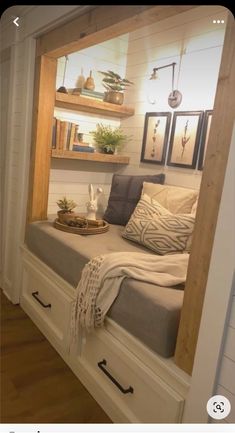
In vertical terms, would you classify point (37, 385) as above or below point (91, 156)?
below

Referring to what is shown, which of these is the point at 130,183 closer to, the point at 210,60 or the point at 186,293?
the point at 210,60

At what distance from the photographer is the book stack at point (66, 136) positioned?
2.01 meters

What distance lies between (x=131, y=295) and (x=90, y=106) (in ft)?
4.73

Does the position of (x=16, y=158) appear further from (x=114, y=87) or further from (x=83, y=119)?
(x=114, y=87)

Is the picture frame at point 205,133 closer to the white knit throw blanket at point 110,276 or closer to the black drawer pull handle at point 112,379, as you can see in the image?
the white knit throw blanket at point 110,276

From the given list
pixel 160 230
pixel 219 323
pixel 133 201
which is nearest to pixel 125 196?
pixel 133 201

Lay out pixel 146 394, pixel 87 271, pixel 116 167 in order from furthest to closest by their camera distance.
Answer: pixel 116 167 → pixel 87 271 → pixel 146 394

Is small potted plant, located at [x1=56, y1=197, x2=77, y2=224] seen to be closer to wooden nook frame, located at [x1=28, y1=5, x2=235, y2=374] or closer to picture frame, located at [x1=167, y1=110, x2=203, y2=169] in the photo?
picture frame, located at [x1=167, y1=110, x2=203, y2=169]

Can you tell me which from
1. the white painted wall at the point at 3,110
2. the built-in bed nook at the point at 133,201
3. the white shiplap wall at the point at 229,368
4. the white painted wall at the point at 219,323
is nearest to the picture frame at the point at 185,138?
the built-in bed nook at the point at 133,201

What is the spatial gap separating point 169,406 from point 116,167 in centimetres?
180

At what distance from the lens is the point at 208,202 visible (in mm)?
852

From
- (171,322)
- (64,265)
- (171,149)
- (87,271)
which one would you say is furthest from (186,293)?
(171,149)

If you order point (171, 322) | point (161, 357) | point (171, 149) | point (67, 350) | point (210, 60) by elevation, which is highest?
point (210, 60)

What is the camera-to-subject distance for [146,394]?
1059mm
